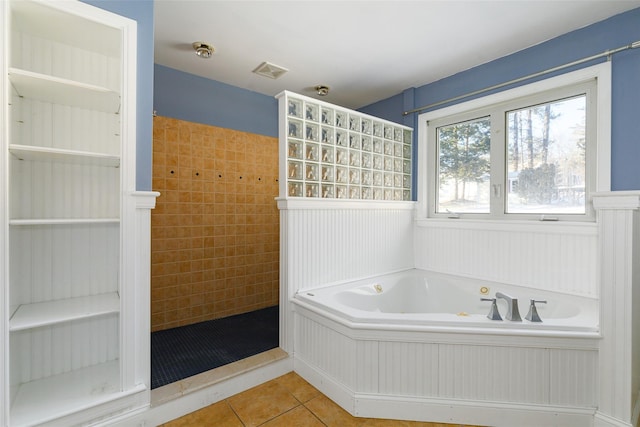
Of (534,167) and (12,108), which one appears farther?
(534,167)

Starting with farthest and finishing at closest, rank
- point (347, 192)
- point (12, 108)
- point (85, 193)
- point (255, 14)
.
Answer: point (347, 192)
point (255, 14)
point (85, 193)
point (12, 108)

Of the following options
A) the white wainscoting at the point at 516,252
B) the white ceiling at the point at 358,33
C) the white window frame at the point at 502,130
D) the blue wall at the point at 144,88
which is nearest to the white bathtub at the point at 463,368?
the white wainscoting at the point at 516,252

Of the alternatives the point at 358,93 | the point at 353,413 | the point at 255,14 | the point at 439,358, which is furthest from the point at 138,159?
the point at 358,93

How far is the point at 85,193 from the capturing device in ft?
5.24

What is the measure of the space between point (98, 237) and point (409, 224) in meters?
2.46

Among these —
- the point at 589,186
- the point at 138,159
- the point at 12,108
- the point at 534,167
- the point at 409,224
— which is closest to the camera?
the point at 12,108

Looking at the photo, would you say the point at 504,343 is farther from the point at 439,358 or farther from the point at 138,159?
the point at 138,159

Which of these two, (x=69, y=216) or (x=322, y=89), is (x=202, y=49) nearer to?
(x=322, y=89)

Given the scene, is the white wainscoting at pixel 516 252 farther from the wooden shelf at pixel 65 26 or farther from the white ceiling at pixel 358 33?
the wooden shelf at pixel 65 26

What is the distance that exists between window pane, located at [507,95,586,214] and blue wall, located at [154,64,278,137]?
2.23 metres

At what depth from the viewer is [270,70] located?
8.35ft

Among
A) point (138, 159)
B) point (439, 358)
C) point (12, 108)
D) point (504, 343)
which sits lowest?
point (439, 358)

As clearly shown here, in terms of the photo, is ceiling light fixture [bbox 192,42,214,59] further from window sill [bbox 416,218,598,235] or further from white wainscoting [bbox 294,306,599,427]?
window sill [bbox 416,218,598,235]

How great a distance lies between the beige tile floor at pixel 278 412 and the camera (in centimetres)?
154
